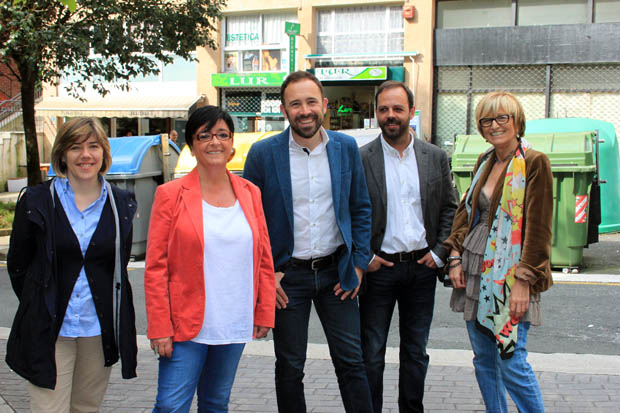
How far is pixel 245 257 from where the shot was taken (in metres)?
3.05

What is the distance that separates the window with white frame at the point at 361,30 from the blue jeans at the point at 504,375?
1778 centimetres

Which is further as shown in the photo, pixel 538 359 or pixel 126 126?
pixel 126 126

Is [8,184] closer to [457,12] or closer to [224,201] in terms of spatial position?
[457,12]

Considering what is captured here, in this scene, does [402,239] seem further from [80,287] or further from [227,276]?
[80,287]

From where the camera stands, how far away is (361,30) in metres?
20.7

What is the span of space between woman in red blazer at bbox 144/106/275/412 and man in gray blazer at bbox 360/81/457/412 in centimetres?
81

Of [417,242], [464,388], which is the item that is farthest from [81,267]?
[464,388]

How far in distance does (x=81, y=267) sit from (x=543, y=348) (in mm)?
3974

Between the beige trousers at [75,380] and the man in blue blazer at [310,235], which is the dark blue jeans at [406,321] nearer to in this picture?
the man in blue blazer at [310,235]

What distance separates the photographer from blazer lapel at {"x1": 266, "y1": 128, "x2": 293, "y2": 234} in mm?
3436

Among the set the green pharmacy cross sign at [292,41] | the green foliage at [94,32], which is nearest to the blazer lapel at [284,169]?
the green foliage at [94,32]

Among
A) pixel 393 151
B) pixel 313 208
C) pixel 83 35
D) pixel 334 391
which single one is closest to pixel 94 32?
pixel 83 35

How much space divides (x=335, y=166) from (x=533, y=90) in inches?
662

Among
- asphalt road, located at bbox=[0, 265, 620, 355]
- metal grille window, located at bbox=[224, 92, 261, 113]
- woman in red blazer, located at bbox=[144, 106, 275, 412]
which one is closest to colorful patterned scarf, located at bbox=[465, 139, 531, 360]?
woman in red blazer, located at bbox=[144, 106, 275, 412]
